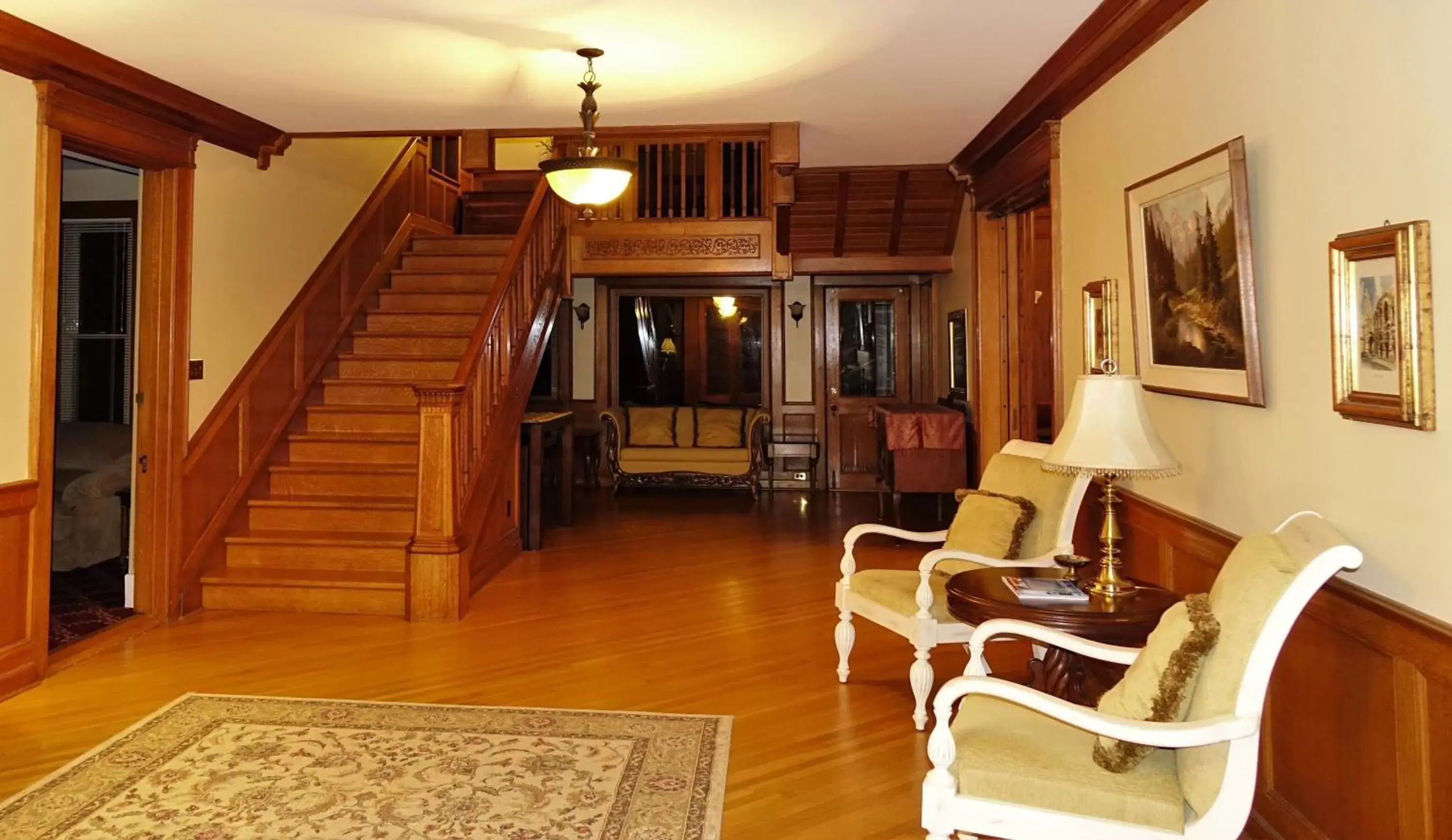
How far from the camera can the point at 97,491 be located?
573 cm

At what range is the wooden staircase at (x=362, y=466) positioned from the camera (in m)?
5.16

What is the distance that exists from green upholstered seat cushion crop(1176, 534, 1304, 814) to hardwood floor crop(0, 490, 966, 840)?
894 mm

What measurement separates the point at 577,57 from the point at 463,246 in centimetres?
433

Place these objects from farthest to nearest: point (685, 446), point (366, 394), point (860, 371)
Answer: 1. point (860, 371)
2. point (685, 446)
3. point (366, 394)

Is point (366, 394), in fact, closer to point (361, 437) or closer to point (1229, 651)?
point (361, 437)

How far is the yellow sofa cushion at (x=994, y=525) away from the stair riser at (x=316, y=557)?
3045mm

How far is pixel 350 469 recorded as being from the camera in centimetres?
592

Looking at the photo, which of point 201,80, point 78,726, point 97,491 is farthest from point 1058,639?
point 97,491

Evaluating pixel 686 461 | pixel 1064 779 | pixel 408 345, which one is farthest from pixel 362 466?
pixel 1064 779

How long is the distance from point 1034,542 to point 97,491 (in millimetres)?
5367

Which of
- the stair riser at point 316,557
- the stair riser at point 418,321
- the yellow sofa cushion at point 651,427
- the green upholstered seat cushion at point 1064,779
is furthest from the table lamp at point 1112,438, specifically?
the yellow sofa cushion at point 651,427

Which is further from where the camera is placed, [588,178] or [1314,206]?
[588,178]

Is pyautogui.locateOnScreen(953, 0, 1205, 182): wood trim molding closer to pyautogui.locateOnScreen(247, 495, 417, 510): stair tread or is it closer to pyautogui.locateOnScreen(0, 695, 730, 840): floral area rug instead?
pyautogui.locateOnScreen(0, 695, 730, 840): floral area rug

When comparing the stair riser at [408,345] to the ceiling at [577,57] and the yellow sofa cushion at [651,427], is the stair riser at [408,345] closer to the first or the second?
the ceiling at [577,57]
